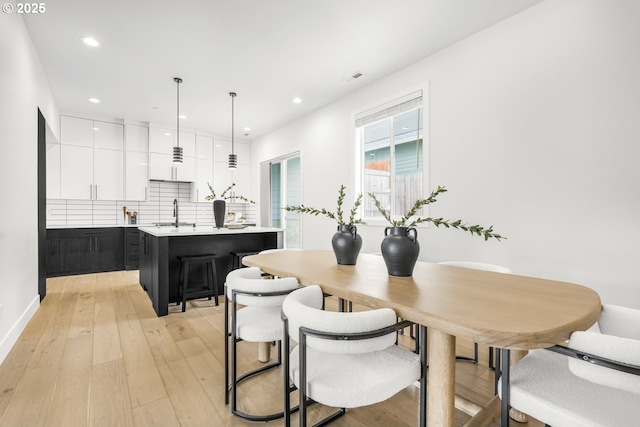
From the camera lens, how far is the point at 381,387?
107cm

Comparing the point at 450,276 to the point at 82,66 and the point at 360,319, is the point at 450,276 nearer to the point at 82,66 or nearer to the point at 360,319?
the point at 360,319

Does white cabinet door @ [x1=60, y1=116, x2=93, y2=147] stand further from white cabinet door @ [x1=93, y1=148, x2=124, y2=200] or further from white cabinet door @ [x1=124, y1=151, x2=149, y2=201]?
white cabinet door @ [x1=124, y1=151, x2=149, y2=201]

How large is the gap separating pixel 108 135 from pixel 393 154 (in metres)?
5.27

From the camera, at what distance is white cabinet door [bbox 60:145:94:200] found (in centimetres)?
532

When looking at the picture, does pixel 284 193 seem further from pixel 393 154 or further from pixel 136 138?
pixel 393 154

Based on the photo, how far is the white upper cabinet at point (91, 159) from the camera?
5.34 metres

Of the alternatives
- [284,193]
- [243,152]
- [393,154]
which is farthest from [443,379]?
[243,152]

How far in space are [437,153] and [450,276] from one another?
206cm

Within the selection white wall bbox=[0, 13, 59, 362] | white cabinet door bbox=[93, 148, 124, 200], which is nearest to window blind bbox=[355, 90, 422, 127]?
white wall bbox=[0, 13, 59, 362]

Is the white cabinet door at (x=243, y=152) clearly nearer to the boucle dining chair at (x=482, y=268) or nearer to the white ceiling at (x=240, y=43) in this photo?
the white ceiling at (x=240, y=43)

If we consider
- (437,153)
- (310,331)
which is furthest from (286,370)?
(437,153)

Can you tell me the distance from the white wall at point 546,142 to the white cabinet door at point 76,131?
560 cm

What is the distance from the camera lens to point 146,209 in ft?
20.5

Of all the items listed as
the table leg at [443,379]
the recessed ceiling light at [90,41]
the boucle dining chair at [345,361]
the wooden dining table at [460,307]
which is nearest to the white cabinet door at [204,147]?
the recessed ceiling light at [90,41]
